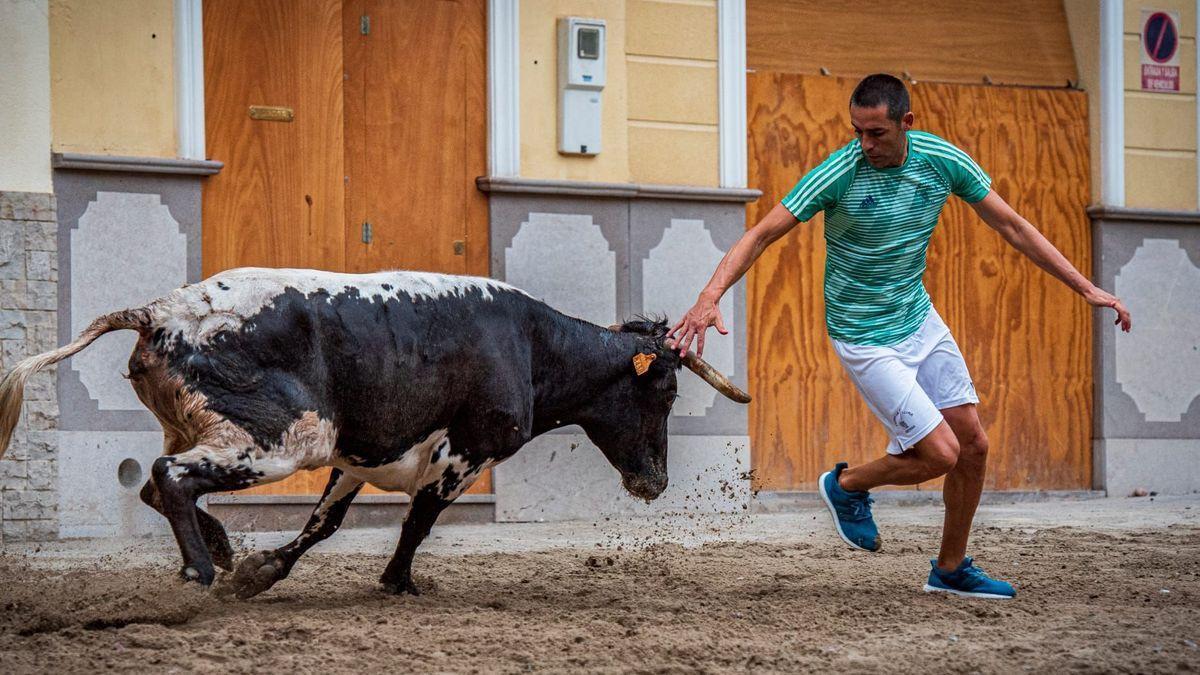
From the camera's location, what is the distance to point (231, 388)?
534cm

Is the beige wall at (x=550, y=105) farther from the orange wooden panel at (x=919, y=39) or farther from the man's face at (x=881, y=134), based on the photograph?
the man's face at (x=881, y=134)

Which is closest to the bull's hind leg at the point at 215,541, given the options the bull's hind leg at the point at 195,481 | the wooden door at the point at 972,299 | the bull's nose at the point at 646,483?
the bull's hind leg at the point at 195,481

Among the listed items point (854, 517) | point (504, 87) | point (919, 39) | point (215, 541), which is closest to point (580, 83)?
point (504, 87)

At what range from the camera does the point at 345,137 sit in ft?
31.5

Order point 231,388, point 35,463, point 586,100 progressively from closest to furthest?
1. point 231,388
2. point 35,463
3. point 586,100

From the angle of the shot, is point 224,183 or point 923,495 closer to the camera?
point 224,183

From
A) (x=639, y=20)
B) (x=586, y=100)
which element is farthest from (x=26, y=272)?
(x=639, y=20)

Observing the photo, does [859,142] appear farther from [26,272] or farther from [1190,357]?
[1190,357]

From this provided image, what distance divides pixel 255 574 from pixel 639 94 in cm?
530

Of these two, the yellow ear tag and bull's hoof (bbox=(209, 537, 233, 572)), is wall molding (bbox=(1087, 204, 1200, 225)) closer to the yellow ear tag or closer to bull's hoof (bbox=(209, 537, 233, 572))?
the yellow ear tag

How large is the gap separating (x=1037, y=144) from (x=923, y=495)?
2.82m

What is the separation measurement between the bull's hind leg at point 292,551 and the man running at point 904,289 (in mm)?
1506

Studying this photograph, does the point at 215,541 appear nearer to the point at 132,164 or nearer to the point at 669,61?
the point at 132,164

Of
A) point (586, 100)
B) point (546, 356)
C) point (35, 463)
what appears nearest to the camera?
point (546, 356)
